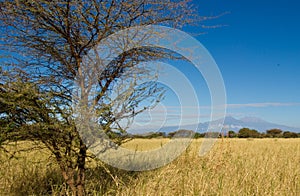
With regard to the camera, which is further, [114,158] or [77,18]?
[114,158]

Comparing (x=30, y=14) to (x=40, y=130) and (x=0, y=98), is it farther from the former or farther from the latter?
(x=40, y=130)

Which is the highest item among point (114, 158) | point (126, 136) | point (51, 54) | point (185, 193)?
point (51, 54)

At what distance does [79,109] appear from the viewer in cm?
323

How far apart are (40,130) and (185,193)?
2.12 m

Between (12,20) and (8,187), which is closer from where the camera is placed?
(12,20)

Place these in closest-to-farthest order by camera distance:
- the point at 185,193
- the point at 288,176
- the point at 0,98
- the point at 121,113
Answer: the point at 0,98 → the point at 121,113 → the point at 185,193 → the point at 288,176

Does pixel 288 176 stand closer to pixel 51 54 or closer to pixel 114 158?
pixel 114 158

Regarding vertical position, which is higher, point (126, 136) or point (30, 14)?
point (30, 14)

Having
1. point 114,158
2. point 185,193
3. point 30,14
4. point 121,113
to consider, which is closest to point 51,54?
point 30,14

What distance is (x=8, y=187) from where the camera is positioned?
4484 mm

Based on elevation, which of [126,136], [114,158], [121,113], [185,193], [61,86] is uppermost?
[61,86]

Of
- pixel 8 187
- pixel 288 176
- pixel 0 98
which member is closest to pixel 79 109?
pixel 0 98

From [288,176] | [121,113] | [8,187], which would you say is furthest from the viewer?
[288,176]

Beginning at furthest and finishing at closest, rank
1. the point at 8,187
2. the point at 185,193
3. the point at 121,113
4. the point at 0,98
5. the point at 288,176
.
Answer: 1. the point at 288,176
2. the point at 8,187
3. the point at 185,193
4. the point at 121,113
5. the point at 0,98
